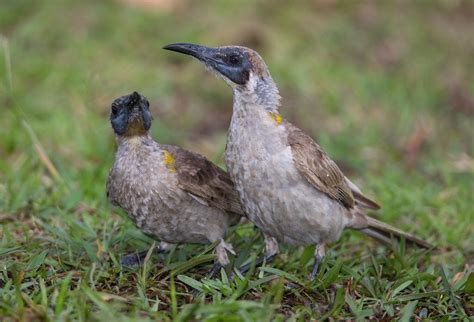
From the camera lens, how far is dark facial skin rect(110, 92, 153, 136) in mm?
4805

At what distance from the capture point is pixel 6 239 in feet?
16.5

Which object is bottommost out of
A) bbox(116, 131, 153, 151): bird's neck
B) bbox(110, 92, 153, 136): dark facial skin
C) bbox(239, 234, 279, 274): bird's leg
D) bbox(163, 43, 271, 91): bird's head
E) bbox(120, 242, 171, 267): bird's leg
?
bbox(120, 242, 171, 267): bird's leg

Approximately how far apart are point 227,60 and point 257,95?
0.94 ft

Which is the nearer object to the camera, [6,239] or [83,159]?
[6,239]

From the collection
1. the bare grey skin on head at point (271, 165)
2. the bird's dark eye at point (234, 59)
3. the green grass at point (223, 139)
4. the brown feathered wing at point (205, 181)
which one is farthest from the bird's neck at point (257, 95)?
the green grass at point (223, 139)

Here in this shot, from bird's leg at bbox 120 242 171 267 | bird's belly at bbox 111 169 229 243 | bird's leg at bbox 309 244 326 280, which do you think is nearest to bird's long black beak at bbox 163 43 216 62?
bird's belly at bbox 111 169 229 243

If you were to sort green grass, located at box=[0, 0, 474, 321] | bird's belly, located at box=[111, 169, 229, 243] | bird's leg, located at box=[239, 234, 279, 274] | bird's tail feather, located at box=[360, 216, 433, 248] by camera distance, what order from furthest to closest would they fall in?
bird's tail feather, located at box=[360, 216, 433, 248] < bird's leg, located at box=[239, 234, 279, 274] < bird's belly, located at box=[111, 169, 229, 243] < green grass, located at box=[0, 0, 474, 321]

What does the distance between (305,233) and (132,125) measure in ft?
4.10

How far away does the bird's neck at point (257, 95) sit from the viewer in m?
4.95

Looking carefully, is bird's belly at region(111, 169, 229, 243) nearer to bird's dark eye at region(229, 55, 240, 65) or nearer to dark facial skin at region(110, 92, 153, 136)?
dark facial skin at region(110, 92, 153, 136)

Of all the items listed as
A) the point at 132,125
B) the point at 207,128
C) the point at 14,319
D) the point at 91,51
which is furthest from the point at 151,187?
the point at 91,51

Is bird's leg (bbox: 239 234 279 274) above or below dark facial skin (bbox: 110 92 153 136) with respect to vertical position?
below

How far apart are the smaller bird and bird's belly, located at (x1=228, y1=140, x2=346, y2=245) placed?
23cm

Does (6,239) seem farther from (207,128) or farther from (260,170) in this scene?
(207,128)
